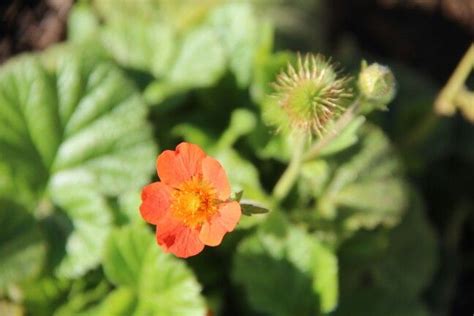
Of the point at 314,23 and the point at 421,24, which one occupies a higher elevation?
the point at 314,23

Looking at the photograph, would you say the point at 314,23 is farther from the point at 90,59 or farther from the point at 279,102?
the point at 279,102

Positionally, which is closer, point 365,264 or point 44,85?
point 44,85

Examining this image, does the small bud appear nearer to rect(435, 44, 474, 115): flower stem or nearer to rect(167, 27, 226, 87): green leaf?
rect(435, 44, 474, 115): flower stem

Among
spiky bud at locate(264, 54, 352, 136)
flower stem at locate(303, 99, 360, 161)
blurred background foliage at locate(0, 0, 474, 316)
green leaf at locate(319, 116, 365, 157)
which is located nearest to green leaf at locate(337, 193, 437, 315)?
blurred background foliage at locate(0, 0, 474, 316)

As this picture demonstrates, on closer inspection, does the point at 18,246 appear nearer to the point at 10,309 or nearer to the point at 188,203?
the point at 10,309

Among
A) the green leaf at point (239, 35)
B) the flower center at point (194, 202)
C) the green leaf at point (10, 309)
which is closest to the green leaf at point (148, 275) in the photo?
the green leaf at point (10, 309)

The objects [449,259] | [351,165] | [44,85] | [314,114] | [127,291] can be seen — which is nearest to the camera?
[314,114]

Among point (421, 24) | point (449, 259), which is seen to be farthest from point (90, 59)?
point (421, 24)
